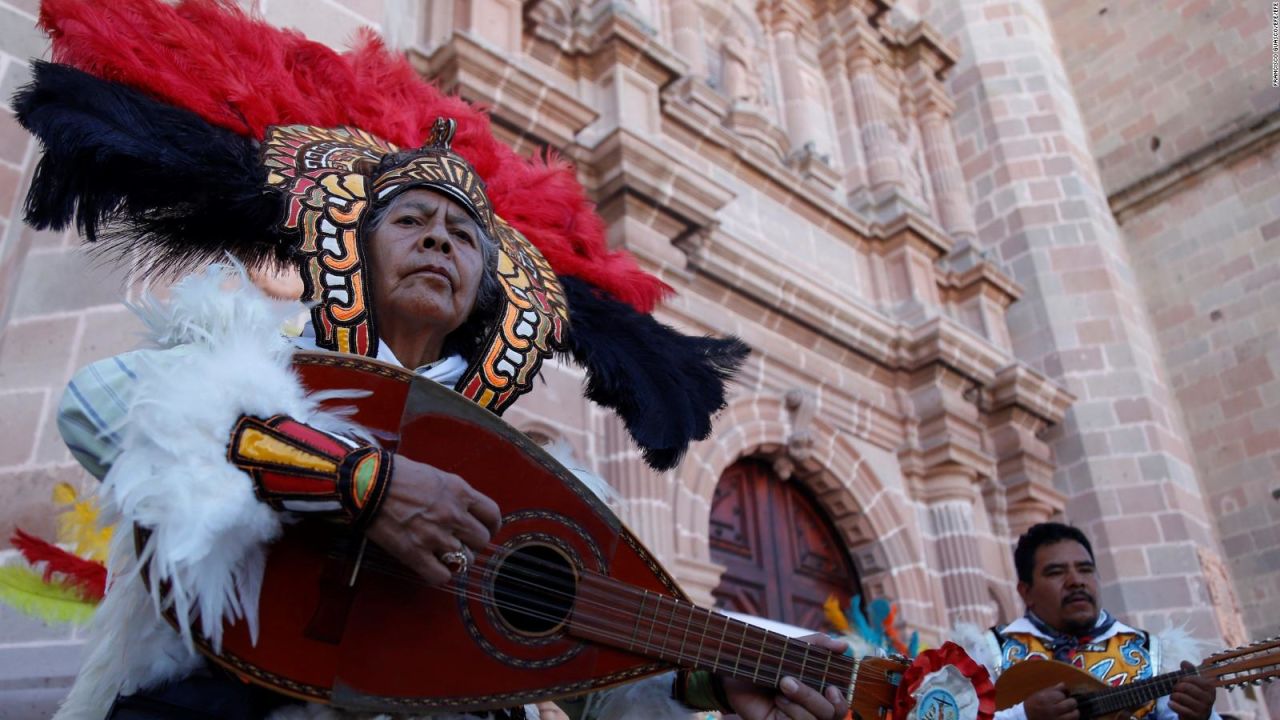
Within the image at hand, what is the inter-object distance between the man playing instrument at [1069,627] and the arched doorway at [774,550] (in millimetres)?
2468

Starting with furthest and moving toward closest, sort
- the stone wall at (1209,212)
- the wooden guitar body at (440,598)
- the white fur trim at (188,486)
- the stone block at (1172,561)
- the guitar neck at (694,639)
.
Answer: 1. the stone wall at (1209,212)
2. the stone block at (1172,561)
3. the guitar neck at (694,639)
4. the wooden guitar body at (440,598)
5. the white fur trim at (188,486)

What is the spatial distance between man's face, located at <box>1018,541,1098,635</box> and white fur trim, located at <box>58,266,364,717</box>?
254 cm

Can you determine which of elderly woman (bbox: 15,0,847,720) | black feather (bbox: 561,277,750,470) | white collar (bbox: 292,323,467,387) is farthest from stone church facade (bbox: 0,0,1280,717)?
black feather (bbox: 561,277,750,470)

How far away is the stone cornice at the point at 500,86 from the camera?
16.1 feet

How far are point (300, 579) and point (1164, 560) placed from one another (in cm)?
773

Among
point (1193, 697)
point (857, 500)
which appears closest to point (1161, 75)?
point (857, 500)

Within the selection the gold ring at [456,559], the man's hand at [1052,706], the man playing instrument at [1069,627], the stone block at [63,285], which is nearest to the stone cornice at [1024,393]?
the man playing instrument at [1069,627]

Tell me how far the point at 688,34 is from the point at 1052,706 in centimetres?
597

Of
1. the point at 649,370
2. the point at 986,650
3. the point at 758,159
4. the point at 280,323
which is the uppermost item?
the point at 758,159

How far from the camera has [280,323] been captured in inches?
57.0

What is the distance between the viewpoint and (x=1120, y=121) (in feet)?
36.8

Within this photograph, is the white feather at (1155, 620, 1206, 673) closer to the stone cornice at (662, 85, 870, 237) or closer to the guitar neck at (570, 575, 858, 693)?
the guitar neck at (570, 575, 858, 693)

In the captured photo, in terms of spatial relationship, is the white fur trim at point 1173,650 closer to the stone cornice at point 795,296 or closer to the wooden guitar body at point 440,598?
the wooden guitar body at point 440,598

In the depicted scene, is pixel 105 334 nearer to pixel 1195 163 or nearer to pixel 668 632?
pixel 668 632
